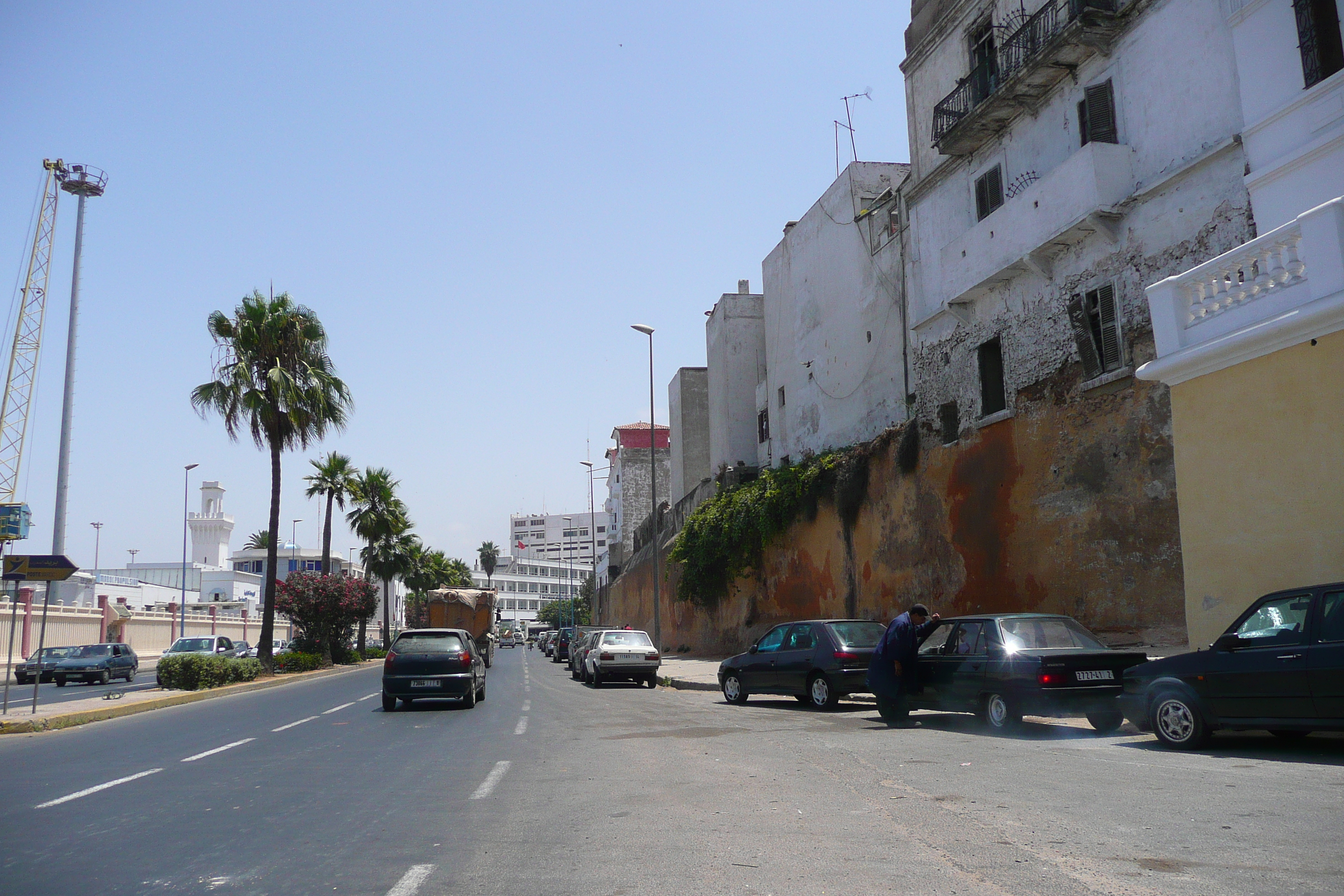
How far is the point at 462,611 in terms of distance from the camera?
40.8 metres

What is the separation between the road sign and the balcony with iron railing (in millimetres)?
21005

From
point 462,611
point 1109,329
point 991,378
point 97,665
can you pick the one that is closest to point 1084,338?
point 1109,329

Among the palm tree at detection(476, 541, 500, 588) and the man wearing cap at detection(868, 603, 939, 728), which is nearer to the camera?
the man wearing cap at detection(868, 603, 939, 728)

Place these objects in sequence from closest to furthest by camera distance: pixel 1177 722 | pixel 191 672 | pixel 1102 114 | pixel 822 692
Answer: pixel 1177 722 → pixel 822 692 → pixel 1102 114 → pixel 191 672

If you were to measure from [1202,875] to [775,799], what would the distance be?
3295 millimetres

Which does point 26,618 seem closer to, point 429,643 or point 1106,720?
point 429,643

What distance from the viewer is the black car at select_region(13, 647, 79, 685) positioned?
31.0m

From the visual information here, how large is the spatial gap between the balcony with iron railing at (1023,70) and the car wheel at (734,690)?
14.1 metres

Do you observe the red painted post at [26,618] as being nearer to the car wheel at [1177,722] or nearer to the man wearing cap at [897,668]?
the man wearing cap at [897,668]

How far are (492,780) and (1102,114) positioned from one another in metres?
18.0

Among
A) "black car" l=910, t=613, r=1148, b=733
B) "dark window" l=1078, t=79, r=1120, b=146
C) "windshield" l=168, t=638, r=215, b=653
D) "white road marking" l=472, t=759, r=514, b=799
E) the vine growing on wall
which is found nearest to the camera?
"white road marking" l=472, t=759, r=514, b=799

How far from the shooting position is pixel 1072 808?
6789 millimetres

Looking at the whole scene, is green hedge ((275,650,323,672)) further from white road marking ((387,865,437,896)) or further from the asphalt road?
white road marking ((387,865,437,896))

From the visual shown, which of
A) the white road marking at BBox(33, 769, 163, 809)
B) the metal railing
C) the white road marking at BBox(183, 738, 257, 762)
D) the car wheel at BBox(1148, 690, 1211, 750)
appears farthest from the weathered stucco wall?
→ the white road marking at BBox(33, 769, 163, 809)
